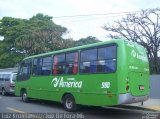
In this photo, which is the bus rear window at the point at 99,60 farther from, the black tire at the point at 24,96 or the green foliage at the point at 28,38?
the green foliage at the point at 28,38

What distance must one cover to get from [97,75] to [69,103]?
2.50 m

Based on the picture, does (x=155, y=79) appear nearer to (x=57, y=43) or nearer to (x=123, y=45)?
(x=123, y=45)

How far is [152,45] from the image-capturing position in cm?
3741

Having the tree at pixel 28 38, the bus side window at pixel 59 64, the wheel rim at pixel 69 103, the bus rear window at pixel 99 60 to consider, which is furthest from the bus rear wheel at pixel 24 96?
the tree at pixel 28 38

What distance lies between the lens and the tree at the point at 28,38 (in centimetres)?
3719

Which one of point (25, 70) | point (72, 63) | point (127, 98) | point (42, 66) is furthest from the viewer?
point (25, 70)

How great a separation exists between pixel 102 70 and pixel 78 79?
1.68 meters

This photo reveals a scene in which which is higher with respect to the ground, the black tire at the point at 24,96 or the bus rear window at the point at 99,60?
the bus rear window at the point at 99,60

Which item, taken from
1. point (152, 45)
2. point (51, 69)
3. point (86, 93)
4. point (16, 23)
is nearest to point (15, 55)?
point (16, 23)

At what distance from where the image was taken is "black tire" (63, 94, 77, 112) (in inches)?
566

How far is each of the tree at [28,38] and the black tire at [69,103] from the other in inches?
841

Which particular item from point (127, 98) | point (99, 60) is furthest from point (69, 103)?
point (127, 98)

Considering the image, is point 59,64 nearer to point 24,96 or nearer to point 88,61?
point 88,61

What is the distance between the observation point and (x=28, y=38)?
38.0 metres
